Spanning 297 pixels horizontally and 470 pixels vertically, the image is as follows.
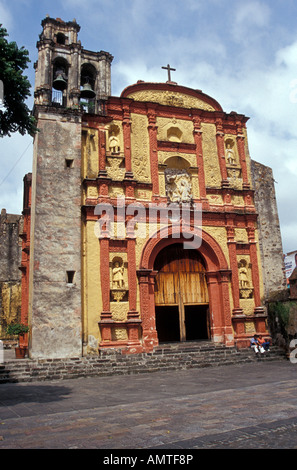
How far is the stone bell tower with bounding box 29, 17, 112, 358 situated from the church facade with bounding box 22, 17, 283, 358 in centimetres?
4

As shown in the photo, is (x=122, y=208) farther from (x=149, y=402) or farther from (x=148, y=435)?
(x=148, y=435)

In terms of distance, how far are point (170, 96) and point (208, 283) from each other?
8012 millimetres

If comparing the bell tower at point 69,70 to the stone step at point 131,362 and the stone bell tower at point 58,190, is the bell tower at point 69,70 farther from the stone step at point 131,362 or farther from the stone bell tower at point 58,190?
the stone step at point 131,362

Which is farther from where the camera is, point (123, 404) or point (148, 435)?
point (123, 404)

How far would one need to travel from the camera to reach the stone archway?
1420 cm

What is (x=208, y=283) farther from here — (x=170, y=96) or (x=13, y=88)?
(x=13, y=88)

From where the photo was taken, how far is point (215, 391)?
8.39 metres

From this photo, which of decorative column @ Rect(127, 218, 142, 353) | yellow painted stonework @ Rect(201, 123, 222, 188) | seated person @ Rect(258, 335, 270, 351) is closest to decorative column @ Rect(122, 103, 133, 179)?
decorative column @ Rect(127, 218, 142, 353)

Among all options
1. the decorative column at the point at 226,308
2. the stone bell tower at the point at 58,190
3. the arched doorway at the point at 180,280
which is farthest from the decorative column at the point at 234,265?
the stone bell tower at the point at 58,190

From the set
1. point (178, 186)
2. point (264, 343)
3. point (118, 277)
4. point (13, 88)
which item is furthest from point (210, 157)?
point (13, 88)

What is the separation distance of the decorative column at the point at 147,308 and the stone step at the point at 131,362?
389mm

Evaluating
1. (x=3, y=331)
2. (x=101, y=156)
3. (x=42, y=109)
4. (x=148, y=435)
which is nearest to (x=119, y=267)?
(x=101, y=156)

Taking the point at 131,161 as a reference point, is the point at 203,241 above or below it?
below
